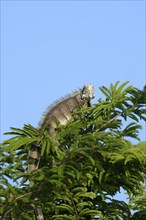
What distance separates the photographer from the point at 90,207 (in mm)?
14672

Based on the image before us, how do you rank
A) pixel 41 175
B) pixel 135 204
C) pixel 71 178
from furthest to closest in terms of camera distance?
pixel 135 204
pixel 71 178
pixel 41 175

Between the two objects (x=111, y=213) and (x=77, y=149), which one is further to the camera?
(x=111, y=213)

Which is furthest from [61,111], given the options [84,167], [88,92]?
[84,167]

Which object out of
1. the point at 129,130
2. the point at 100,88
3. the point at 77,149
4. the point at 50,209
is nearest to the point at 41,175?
the point at 77,149

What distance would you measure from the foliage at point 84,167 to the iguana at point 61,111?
0.23 meters

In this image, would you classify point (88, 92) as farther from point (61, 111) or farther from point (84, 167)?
point (84, 167)

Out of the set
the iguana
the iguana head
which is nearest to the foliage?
the iguana

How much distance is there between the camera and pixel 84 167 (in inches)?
522

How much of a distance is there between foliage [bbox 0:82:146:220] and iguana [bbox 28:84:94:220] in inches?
9.1

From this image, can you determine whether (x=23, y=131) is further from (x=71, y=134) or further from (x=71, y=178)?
(x=71, y=178)

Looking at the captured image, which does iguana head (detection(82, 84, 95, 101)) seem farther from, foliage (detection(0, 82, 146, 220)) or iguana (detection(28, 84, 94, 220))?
foliage (detection(0, 82, 146, 220))

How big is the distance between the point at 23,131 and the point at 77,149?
292cm

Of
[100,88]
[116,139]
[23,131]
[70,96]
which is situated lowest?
[116,139]

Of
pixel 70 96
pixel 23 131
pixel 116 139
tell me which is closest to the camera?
pixel 116 139
